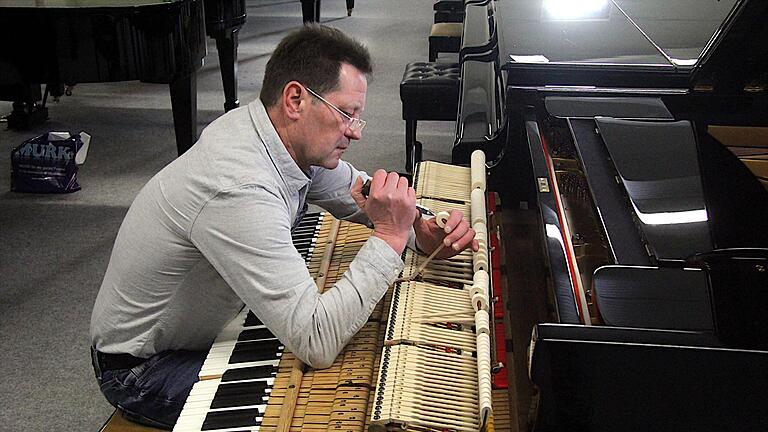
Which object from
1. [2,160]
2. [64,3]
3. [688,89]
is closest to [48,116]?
[2,160]

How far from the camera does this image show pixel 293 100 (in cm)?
178

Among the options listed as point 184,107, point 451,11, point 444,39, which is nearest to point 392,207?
point 184,107

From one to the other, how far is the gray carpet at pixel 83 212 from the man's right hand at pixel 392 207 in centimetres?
137

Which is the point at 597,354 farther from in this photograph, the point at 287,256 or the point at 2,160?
the point at 2,160

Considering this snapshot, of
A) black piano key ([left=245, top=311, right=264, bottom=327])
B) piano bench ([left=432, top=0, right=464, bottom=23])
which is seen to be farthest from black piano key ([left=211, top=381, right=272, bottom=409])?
piano bench ([left=432, top=0, right=464, bottom=23])

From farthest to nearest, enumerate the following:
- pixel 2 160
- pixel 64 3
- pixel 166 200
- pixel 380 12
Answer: pixel 380 12 < pixel 2 160 < pixel 64 3 < pixel 166 200

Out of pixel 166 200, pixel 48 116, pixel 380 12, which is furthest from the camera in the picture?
pixel 380 12

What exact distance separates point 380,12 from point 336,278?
8.34 meters

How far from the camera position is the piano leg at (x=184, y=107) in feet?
13.3

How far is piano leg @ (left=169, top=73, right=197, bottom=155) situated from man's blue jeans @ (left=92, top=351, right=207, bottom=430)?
2.31m

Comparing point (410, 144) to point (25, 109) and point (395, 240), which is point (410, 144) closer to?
point (25, 109)

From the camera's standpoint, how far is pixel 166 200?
5.76 ft

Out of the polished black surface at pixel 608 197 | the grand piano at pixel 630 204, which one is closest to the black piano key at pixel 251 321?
the grand piano at pixel 630 204

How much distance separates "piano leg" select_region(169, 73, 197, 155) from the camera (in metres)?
4.06
